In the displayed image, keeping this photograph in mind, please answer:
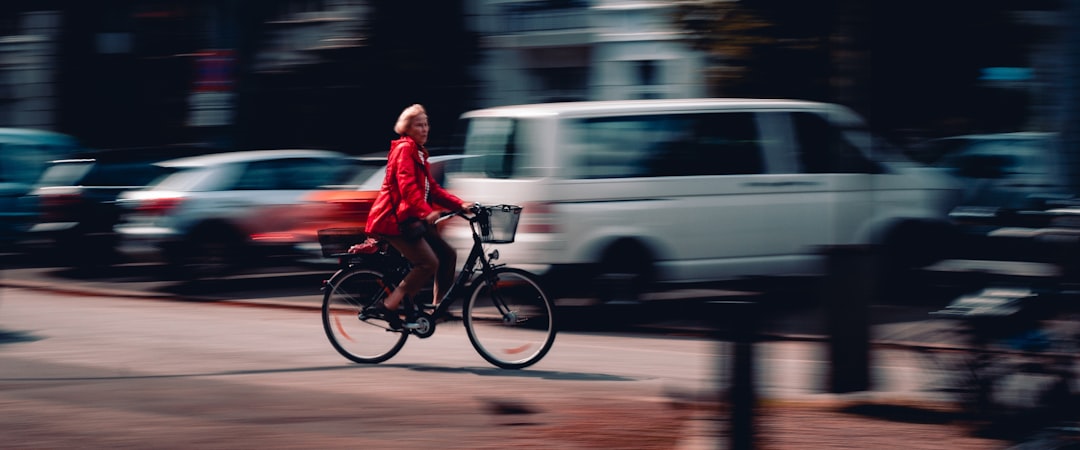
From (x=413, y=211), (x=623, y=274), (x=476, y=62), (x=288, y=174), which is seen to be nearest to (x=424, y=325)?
(x=413, y=211)

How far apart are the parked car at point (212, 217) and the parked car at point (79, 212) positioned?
106 centimetres

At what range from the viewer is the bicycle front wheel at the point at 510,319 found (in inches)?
341

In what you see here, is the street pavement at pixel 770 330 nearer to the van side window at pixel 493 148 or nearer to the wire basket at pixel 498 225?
Result: the van side window at pixel 493 148

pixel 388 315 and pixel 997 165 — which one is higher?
pixel 388 315

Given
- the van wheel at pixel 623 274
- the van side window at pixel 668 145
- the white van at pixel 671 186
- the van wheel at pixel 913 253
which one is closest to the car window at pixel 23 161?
the white van at pixel 671 186

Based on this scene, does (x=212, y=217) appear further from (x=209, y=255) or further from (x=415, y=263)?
(x=415, y=263)

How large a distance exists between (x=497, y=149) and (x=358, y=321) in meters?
2.73

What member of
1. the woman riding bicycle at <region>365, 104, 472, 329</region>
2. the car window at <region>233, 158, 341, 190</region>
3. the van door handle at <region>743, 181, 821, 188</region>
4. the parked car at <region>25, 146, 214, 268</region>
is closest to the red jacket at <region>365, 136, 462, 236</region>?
the woman riding bicycle at <region>365, 104, 472, 329</region>

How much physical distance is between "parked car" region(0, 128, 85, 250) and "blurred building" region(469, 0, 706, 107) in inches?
366

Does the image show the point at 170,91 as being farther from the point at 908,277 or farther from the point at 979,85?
the point at 908,277

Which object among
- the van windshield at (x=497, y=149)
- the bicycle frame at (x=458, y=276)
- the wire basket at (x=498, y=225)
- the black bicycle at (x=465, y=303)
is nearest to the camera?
the wire basket at (x=498, y=225)

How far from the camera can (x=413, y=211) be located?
340 inches

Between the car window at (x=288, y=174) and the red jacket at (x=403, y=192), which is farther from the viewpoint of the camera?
the car window at (x=288, y=174)

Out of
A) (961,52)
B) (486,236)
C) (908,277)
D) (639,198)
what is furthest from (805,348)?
(961,52)
